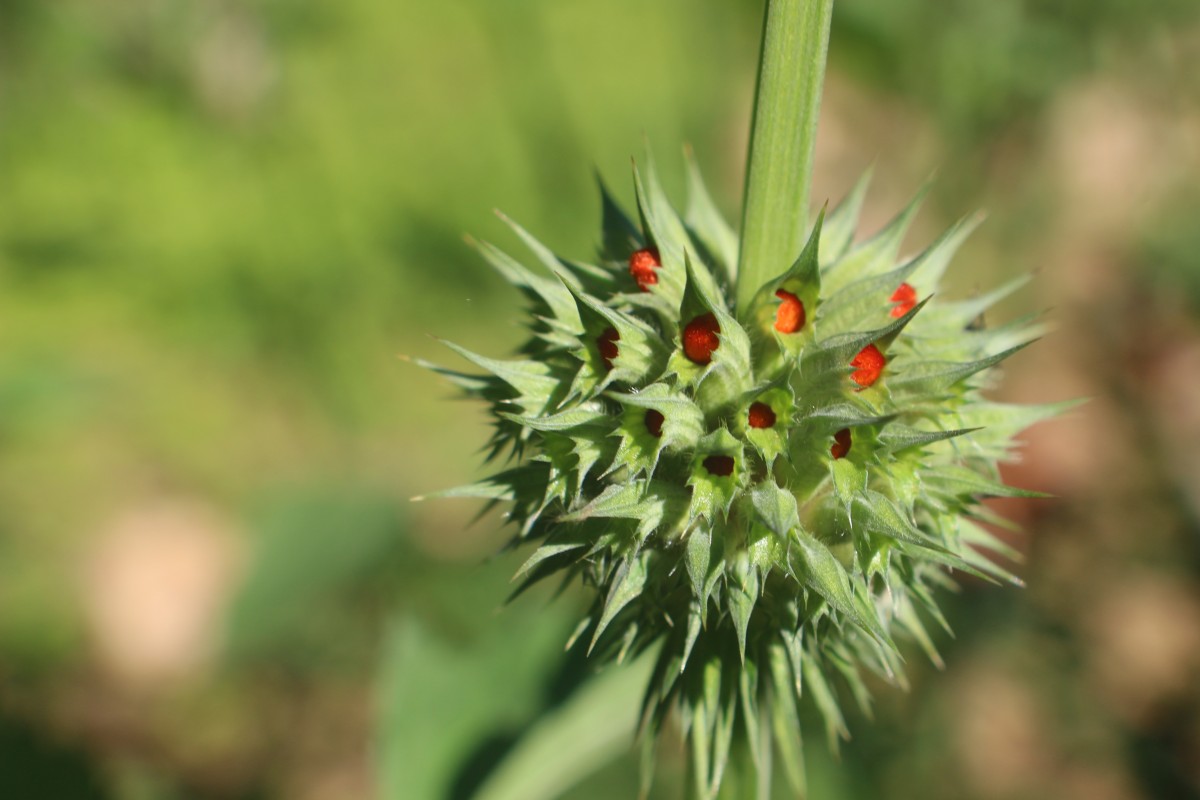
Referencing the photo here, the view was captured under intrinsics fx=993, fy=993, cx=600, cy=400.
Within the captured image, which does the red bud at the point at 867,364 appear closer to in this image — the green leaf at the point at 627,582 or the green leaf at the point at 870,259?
the green leaf at the point at 870,259

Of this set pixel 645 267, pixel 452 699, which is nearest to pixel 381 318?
pixel 452 699

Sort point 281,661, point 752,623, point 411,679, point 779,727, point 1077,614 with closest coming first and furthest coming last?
point 752,623 < point 779,727 < point 411,679 < point 281,661 < point 1077,614

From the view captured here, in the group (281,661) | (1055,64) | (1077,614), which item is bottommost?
(1077,614)

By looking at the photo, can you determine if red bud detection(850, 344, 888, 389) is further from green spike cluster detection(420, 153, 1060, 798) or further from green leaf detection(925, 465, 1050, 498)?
green leaf detection(925, 465, 1050, 498)

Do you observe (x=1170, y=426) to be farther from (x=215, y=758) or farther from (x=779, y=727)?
(x=215, y=758)

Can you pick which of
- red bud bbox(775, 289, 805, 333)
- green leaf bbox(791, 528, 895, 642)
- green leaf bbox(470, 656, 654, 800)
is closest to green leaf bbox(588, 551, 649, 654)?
green leaf bbox(791, 528, 895, 642)

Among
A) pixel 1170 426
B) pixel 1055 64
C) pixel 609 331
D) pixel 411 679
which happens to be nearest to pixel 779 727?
pixel 609 331

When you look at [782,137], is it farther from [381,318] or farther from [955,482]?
[381,318]
